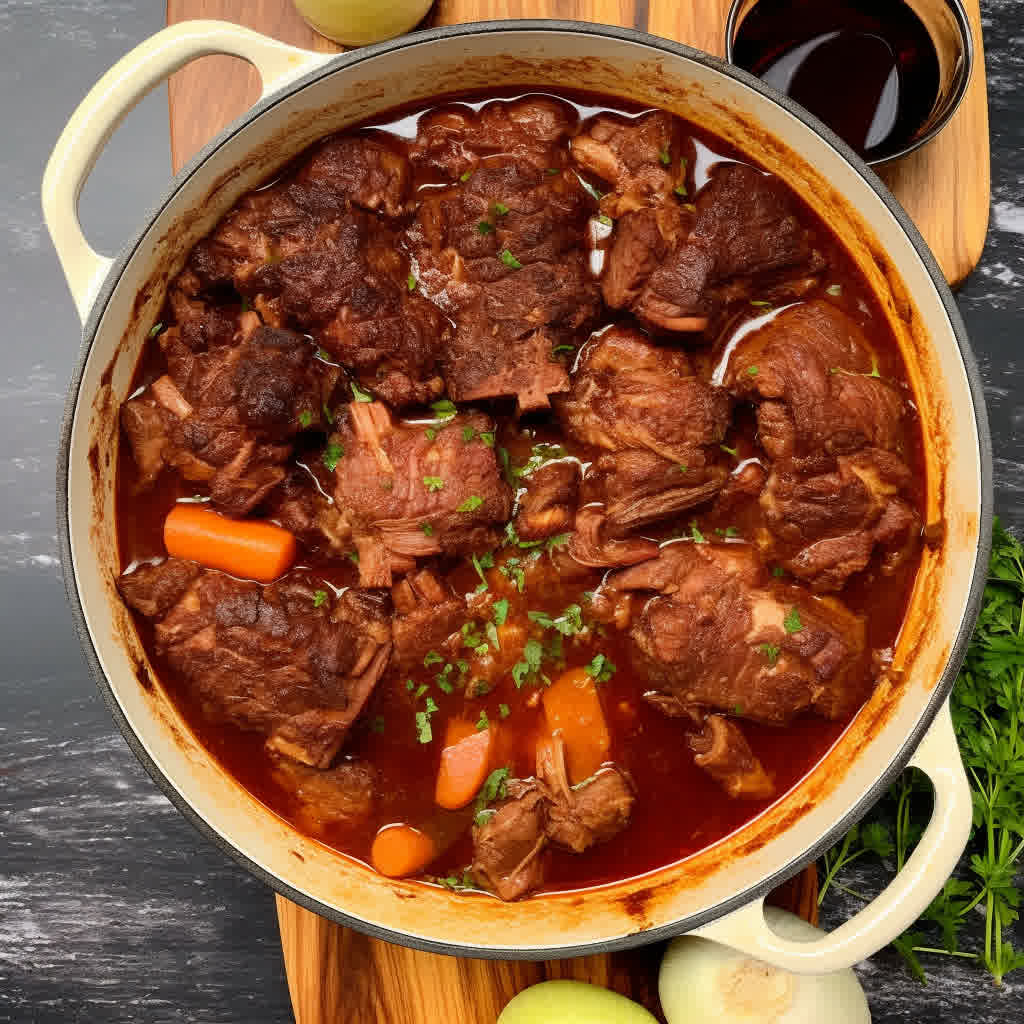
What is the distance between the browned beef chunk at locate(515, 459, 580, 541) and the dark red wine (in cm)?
145

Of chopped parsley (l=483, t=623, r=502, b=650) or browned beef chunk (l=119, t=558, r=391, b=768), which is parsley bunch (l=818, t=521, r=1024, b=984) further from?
browned beef chunk (l=119, t=558, r=391, b=768)

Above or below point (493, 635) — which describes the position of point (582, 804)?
below

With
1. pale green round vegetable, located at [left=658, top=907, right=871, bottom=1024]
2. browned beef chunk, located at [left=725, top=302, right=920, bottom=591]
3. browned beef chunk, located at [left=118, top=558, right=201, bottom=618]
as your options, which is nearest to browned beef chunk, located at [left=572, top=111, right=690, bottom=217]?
browned beef chunk, located at [left=725, top=302, right=920, bottom=591]

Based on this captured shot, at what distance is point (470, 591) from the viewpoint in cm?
345

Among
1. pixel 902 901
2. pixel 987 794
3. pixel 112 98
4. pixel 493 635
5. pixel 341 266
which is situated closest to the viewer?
pixel 112 98

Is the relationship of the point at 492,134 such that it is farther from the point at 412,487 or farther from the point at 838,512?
the point at 838,512

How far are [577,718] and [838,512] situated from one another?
1.09 meters

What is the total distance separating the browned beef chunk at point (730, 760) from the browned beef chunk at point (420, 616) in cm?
92

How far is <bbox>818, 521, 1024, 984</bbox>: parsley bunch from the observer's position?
11.7ft

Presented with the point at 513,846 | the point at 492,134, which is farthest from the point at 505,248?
the point at 513,846

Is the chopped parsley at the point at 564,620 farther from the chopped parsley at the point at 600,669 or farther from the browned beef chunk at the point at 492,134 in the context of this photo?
the browned beef chunk at the point at 492,134

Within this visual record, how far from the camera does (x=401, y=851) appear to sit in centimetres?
345

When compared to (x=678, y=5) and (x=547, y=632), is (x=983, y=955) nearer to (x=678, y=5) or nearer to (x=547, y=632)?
(x=547, y=632)

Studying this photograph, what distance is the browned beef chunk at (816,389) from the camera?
3248 millimetres
